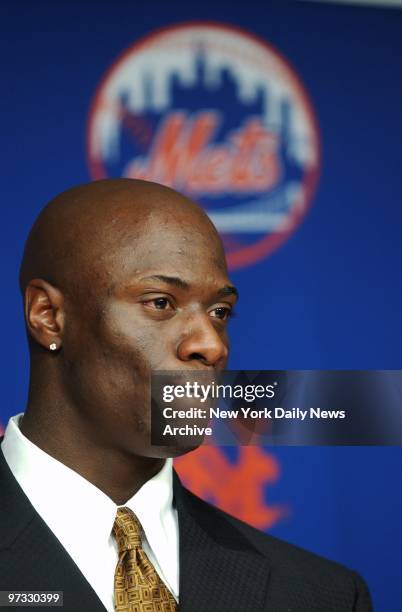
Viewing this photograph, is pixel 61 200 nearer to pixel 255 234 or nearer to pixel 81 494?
pixel 81 494

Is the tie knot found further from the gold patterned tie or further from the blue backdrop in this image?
the blue backdrop

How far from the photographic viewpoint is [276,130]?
2.20 m


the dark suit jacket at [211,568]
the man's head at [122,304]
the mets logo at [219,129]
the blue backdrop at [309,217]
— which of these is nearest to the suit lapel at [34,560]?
the dark suit jacket at [211,568]

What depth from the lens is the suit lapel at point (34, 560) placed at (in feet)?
3.90

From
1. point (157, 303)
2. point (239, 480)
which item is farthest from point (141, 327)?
point (239, 480)

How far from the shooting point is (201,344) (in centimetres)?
121

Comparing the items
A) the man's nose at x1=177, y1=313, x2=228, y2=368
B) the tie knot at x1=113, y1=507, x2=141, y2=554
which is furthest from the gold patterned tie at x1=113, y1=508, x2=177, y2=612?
the man's nose at x1=177, y1=313, x2=228, y2=368

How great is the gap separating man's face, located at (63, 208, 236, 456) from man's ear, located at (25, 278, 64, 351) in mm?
28

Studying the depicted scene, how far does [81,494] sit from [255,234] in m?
1.00

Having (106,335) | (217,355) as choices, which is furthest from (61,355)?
(217,355)

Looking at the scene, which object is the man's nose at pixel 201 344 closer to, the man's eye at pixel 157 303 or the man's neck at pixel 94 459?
the man's eye at pixel 157 303

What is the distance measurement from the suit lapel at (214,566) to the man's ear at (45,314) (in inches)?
9.8

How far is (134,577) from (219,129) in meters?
1.17

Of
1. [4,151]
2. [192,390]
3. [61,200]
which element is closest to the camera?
[192,390]
